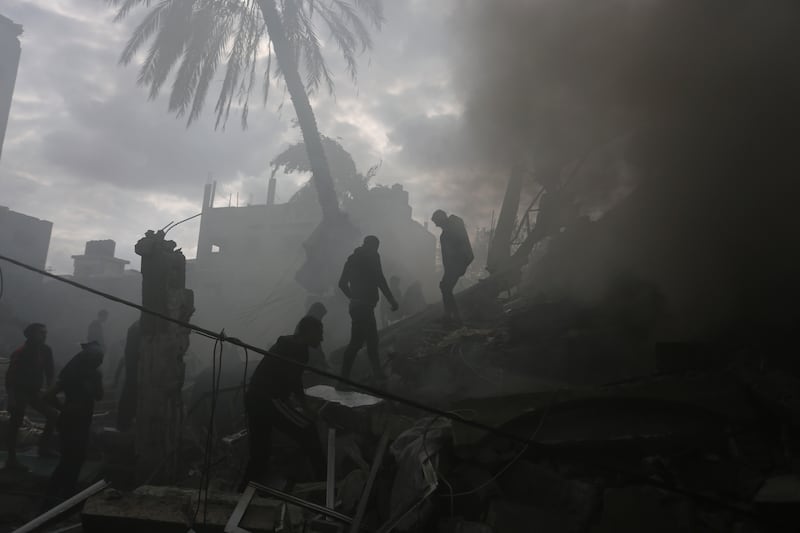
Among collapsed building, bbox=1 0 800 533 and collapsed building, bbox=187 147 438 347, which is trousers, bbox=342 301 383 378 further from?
collapsed building, bbox=187 147 438 347

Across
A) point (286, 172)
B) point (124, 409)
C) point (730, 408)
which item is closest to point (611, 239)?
point (730, 408)

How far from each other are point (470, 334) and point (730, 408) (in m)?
3.61

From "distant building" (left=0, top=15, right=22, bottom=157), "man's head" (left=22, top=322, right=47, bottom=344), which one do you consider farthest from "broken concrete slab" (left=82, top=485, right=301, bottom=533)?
"distant building" (left=0, top=15, right=22, bottom=157)

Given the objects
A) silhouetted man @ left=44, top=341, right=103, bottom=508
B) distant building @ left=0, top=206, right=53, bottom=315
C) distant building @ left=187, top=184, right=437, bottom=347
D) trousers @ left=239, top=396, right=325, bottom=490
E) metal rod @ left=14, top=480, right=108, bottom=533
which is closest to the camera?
metal rod @ left=14, top=480, right=108, bottom=533

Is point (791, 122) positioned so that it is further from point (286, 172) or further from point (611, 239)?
point (286, 172)

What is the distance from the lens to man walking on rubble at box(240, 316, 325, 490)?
4180 millimetres

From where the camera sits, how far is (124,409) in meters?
6.64

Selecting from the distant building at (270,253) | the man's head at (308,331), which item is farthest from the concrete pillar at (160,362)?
the distant building at (270,253)

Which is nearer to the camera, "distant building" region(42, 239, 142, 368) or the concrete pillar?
the concrete pillar

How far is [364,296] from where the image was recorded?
19.1 feet

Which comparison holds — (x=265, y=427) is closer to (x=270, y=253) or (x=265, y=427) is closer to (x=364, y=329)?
(x=364, y=329)

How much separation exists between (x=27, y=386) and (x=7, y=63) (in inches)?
707

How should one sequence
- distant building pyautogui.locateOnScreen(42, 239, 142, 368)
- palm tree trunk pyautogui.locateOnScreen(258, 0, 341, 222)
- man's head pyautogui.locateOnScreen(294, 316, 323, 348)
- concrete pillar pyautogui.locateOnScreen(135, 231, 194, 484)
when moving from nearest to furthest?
man's head pyautogui.locateOnScreen(294, 316, 323, 348) → concrete pillar pyautogui.locateOnScreen(135, 231, 194, 484) → palm tree trunk pyautogui.locateOnScreen(258, 0, 341, 222) → distant building pyautogui.locateOnScreen(42, 239, 142, 368)

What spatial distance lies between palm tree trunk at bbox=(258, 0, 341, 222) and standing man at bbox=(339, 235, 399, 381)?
6892 mm
